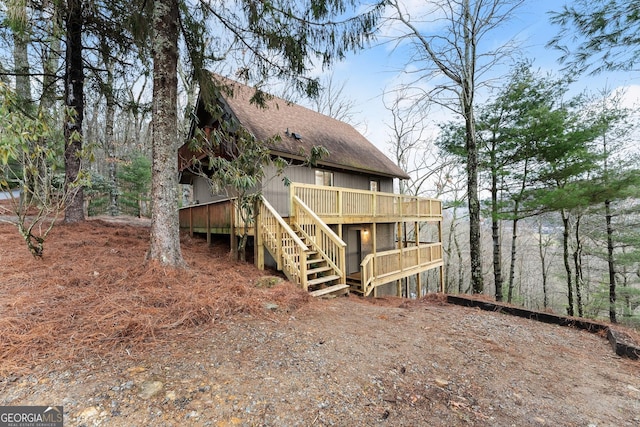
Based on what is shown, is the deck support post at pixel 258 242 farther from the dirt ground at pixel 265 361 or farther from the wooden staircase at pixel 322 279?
the dirt ground at pixel 265 361

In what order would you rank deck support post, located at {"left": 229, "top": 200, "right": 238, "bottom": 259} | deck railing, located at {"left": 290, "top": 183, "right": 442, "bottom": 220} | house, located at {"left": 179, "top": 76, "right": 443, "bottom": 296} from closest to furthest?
house, located at {"left": 179, "top": 76, "right": 443, "bottom": 296}, deck support post, located at {"left": 229, "top": 200, "right": 238, "bottom": 259}, deck railing, located at {"left": 290, "top": 183, "right": 442, "bottom": 220}

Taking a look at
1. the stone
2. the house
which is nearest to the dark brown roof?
the house

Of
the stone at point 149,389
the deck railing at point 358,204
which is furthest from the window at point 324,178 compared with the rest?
the stone at point 149,389

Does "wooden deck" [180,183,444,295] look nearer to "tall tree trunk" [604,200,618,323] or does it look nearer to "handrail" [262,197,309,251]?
"handrail" [262,197,309,251]

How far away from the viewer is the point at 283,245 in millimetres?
6160

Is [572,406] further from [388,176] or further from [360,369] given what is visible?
[388,176]

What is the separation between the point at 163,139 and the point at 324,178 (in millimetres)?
7348

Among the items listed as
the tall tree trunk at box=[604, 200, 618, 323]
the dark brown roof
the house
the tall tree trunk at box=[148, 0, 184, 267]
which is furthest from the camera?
the tall tree trunk at box=[604, 200, 618, 323]

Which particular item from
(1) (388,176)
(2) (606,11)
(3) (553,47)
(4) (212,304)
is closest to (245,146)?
(4) (212,304)

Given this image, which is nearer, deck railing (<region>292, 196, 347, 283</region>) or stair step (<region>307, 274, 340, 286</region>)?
stair step (<region>307, 274, 340, 286</region>)

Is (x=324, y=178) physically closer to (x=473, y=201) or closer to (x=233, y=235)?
(x=233, y=235)

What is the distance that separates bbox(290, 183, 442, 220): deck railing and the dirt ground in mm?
3579

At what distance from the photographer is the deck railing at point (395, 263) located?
7763 mm

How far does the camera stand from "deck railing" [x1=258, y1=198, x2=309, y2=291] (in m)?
5.31
